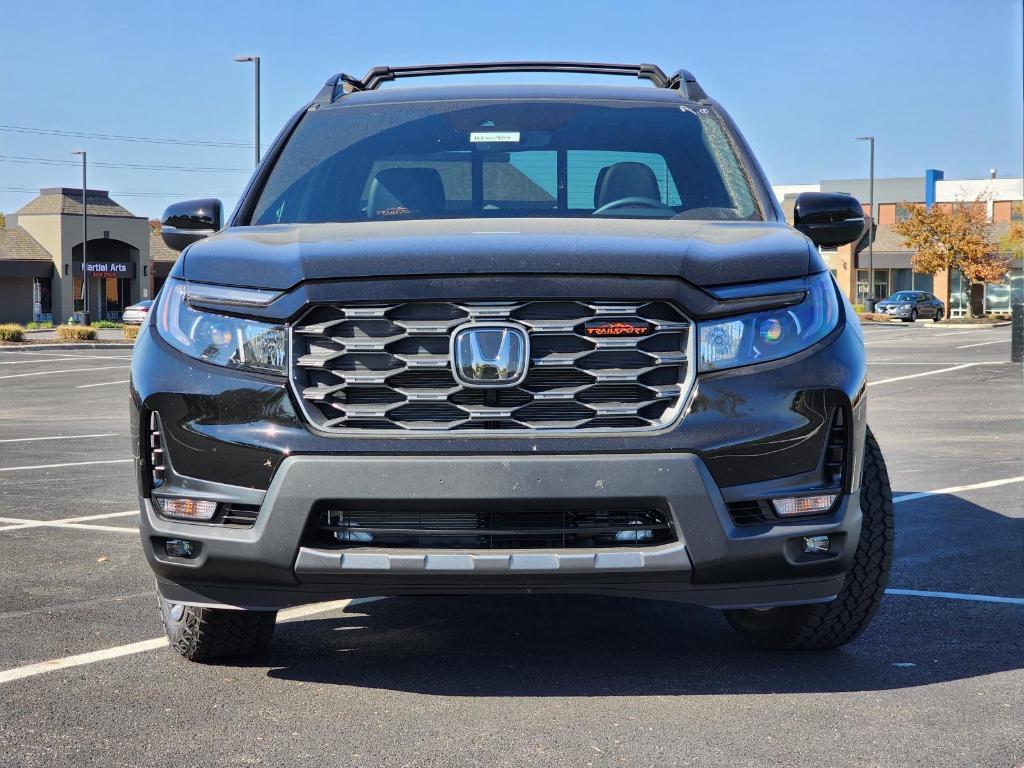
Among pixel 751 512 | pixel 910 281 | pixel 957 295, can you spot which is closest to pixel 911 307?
pixel 957 295

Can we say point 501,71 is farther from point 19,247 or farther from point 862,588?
point 19,247

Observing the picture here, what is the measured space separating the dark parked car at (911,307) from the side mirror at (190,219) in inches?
2317

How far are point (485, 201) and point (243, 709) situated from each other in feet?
6.87

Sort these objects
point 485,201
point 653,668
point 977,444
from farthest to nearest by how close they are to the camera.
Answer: point 977,444 → point 485,201 → point 653,668

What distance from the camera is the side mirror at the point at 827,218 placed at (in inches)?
202

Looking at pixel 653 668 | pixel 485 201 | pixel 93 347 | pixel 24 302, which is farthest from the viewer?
pixel 24 302

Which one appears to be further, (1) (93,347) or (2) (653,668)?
(1) (93,347)

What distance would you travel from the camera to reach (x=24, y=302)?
235ft

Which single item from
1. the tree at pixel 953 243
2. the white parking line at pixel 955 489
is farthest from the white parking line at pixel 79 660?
the tree at pixel 953 243

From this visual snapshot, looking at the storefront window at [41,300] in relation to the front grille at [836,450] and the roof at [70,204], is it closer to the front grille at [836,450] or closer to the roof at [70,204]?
the roof at [70,204]

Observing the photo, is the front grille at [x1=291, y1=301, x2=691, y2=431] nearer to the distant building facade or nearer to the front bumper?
the front bumper

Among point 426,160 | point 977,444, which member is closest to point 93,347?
point 977,444

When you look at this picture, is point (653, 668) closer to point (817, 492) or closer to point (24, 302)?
point (817, 492)

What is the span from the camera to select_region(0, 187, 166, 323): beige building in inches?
2798
